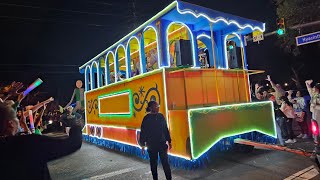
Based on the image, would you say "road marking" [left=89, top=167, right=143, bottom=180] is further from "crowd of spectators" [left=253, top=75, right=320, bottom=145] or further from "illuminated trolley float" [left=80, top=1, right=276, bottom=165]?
"crowd of spectators" [left=253, top=75, right=320, bottom=145]

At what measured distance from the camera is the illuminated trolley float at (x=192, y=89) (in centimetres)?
606

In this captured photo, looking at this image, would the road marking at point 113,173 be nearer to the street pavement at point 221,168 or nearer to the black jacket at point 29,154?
the street pavement at point 221,168

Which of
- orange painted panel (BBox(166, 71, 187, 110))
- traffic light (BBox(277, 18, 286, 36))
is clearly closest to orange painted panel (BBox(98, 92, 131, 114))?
orange painted panel (BBox(166, 71, 187, 110))

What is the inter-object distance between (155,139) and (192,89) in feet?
7.47

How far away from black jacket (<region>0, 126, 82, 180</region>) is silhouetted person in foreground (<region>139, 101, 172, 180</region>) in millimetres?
2728

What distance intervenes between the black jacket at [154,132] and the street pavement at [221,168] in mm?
1093

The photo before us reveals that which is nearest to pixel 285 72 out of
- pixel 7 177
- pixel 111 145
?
pixel 111 145

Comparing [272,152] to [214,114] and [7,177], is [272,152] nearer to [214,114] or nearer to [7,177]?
[214,114]

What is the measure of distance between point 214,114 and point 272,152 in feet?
7.74

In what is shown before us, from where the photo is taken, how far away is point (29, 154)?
2227 mm

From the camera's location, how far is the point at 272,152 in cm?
710

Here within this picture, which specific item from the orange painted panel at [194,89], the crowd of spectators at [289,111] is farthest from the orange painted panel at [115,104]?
the crowd of spectators at [289,111]

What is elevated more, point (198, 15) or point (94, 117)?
point (198, 15)

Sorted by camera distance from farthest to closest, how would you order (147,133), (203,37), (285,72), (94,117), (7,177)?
1. (285,72)
2. (94,117)
3. (203,37)
4. (147,133)
5. (7,177)
